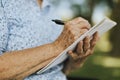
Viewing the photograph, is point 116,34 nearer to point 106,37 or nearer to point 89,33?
point 106,37

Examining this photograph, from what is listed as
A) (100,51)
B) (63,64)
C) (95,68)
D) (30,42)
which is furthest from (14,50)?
(100,51)

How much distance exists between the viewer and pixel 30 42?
5.56 feet

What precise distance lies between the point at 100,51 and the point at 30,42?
20.5ft

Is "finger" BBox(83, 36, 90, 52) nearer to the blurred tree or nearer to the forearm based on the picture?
the forearm

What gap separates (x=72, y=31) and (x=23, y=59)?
0.24 meters

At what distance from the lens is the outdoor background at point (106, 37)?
6996 mm

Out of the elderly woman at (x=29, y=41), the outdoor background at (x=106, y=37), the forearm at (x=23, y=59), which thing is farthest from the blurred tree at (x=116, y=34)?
the forearm at (x=23, y=59)

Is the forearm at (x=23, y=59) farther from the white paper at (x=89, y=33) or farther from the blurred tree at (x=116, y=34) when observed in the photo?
the blurred tree at (x=116, y=34)

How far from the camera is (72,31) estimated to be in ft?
5.33

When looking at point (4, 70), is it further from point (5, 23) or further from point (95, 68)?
point (95, 68)

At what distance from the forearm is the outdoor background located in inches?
203

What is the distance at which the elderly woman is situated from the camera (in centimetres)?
158

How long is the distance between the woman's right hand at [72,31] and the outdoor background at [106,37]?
5138 mm

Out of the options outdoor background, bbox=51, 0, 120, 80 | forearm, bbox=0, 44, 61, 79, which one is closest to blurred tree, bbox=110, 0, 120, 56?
outdoor background, bbox=51, 0, 120, 80
